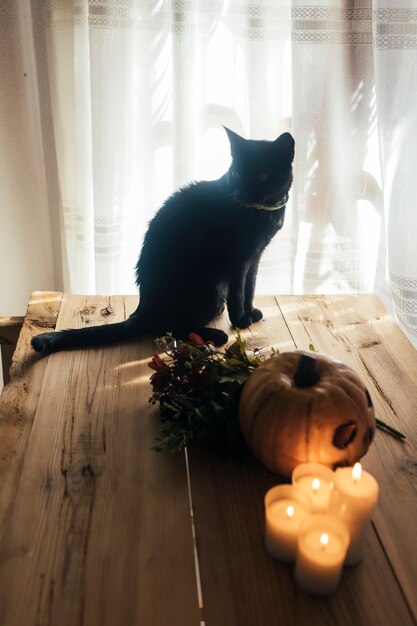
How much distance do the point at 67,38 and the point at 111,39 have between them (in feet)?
0.40

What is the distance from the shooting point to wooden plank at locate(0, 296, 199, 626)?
681 millimetres

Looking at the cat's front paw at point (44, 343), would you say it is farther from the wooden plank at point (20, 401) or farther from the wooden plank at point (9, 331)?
the wooden plank at point (9, 331)

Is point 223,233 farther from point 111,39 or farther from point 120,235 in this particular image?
point 111,39

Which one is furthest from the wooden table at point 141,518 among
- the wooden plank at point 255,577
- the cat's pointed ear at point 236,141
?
the cat's pointed ear at point 236,141

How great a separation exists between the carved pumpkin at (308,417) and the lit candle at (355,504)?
0.06 meters

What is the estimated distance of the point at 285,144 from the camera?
4.02 feet

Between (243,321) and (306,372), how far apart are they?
50cm

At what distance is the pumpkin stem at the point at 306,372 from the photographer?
81cm

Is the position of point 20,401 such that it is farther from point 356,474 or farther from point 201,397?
point 356,474

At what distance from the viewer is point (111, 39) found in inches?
57.8

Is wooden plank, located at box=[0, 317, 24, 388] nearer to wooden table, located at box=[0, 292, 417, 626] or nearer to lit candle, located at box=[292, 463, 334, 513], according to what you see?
wooden table, located at box=[0, 292, 417, 626]

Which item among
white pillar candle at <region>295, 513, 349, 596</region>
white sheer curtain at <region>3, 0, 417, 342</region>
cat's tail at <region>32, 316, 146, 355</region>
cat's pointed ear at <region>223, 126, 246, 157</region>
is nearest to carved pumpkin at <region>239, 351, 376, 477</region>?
white pillar candle at <region>295, 513, 349, 596</region>

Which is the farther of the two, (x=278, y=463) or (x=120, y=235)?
(x=120, y=235)

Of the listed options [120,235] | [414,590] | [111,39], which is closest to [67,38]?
[111,39]
